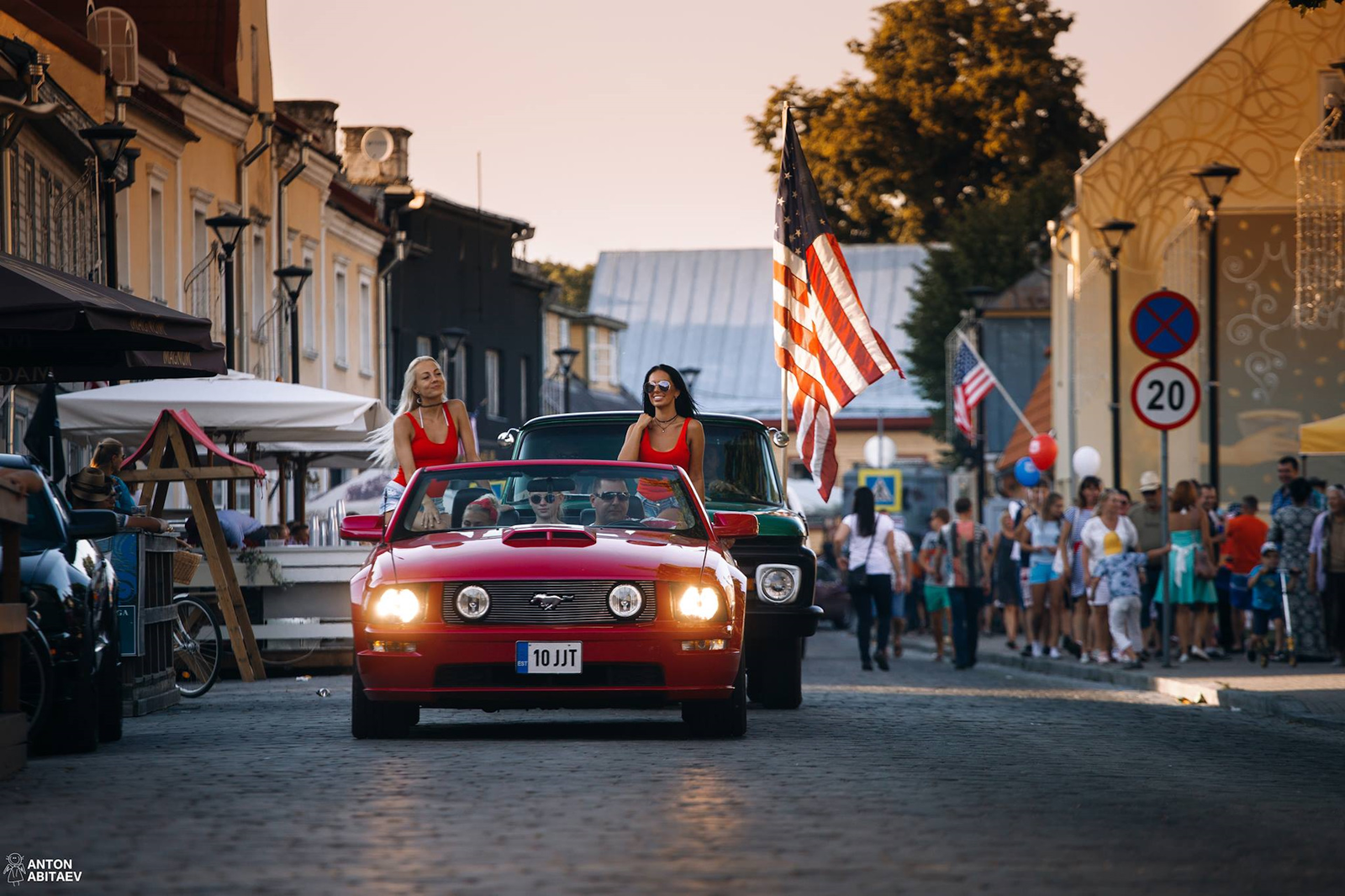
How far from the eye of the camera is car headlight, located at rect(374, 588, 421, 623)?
36.9 ft

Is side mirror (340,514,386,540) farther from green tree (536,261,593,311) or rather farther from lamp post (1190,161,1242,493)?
green tree (536,261,593,311)

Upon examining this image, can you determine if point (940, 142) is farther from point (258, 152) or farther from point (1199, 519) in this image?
point (1199, 519)

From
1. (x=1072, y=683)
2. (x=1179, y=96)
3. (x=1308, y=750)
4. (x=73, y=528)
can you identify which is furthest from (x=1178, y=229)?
(x=73, y=528)

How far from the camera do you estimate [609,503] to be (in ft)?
41.3

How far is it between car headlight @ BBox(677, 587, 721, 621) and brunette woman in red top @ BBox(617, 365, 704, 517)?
2.92 meters

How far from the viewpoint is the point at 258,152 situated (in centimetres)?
3806

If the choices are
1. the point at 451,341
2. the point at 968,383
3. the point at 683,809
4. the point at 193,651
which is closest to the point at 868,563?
the point at 193,651

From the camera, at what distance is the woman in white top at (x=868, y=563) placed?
78.7 feet

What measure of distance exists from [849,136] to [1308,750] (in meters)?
50.7

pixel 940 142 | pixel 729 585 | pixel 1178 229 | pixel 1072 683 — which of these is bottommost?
pixel 1072 683

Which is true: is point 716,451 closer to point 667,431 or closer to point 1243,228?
point 667,431

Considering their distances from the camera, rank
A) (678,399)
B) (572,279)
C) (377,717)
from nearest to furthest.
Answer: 1. (377,717)
2. (678,399)
3. (572,279)

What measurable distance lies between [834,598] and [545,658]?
38109 mm

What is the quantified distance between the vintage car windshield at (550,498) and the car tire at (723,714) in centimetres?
97
